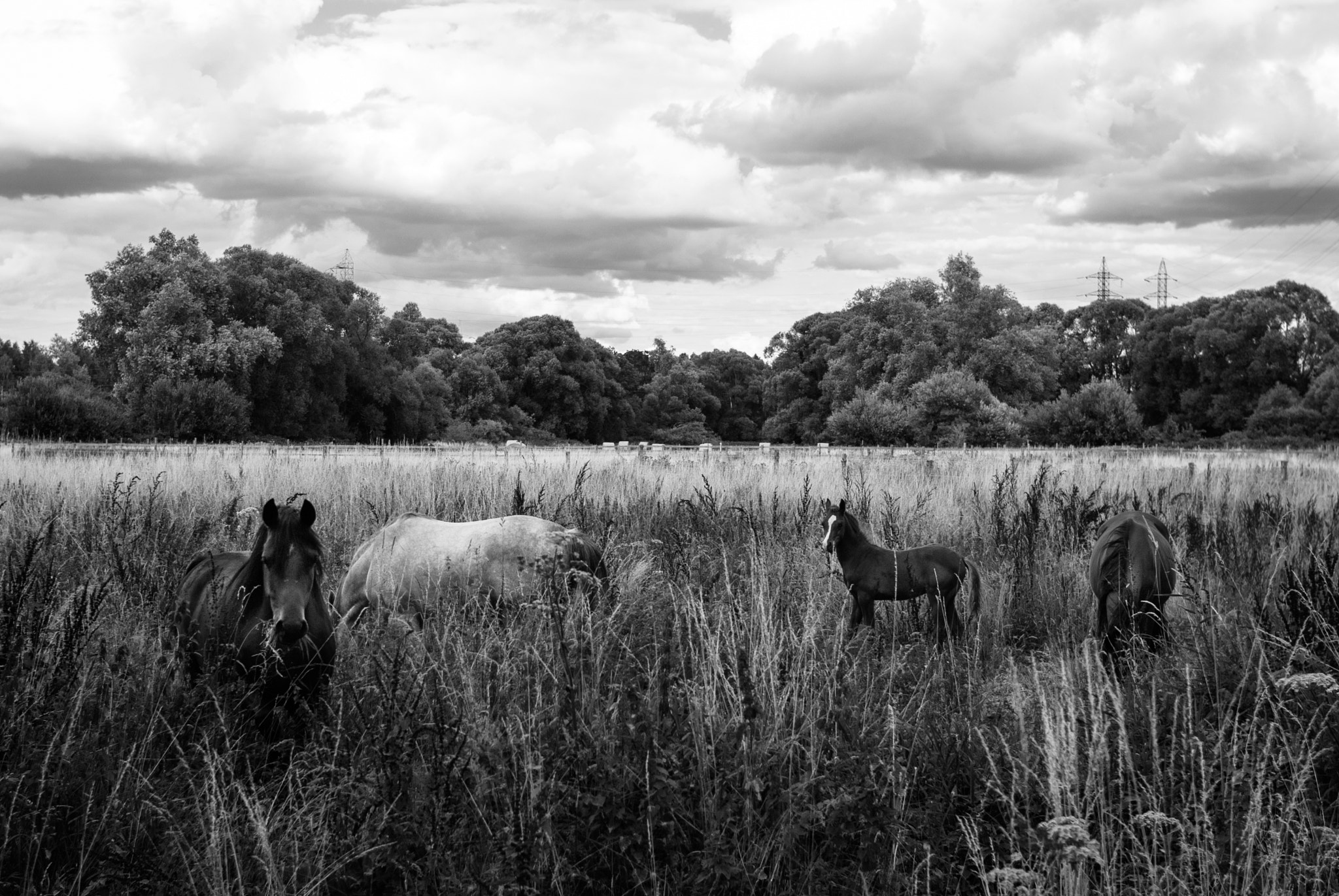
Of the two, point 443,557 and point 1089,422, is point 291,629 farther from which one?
point 1089,422

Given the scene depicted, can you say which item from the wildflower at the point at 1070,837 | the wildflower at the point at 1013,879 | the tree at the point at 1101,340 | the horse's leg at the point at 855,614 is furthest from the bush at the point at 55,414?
the tree at the point at 1101,340

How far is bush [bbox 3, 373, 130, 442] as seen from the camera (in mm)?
33469

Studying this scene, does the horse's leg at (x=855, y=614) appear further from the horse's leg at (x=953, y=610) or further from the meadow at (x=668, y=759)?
the horse's leg at (x=953, y=610)

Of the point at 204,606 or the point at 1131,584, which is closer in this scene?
the point at 204,606

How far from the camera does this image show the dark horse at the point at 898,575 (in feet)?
22.6

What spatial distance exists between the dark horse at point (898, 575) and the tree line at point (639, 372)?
28.2 meters

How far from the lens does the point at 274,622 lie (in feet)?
13.3

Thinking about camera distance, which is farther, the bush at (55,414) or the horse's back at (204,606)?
the bush at (55,414)

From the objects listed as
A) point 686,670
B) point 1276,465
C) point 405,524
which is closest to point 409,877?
point 686,670

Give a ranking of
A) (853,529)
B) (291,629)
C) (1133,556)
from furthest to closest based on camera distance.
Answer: (853,529)
(1133,556)
(291,629)

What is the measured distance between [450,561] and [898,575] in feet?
10.4

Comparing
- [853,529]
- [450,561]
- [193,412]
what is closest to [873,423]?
[193,412]

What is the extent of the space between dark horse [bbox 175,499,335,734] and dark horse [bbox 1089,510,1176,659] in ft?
14.9

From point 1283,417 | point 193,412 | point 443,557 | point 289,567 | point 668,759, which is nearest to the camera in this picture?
point 668,759
